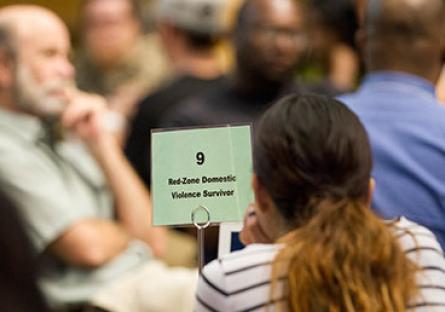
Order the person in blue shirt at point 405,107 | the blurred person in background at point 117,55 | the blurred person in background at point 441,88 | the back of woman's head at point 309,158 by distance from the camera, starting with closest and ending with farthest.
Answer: the back of woman's head at point 309,158
the person in blue shirt at point 405,107
the blurred person in background at point 441,88
the blurred person in background at point 117,55

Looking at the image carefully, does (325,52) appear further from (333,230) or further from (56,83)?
(333,230)

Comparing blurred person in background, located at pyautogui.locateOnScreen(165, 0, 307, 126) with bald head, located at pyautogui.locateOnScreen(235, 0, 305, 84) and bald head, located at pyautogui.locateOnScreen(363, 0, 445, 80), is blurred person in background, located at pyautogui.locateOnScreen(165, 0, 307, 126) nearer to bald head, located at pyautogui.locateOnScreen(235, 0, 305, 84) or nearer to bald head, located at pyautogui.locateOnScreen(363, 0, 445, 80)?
bald head, located at pyautogui.locateOnScreen(235, 0, 305, 84)

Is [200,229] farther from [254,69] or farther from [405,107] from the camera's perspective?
[254,69]

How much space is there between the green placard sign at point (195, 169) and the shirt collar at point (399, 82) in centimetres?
83

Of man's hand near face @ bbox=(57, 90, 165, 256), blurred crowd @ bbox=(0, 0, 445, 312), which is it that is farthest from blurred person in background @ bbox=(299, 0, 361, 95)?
man's hand near face @ bbox=(57, 90, 165, 256)

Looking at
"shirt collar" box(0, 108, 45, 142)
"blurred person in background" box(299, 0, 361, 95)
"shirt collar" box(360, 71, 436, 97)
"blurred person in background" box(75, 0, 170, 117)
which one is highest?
"shirt collar" box(360, 71, 436, 97)

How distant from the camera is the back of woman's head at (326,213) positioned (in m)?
2.57

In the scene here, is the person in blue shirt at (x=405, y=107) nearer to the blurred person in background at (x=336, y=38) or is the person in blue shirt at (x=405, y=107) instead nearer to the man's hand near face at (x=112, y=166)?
the man's hand near face at (x=112, y=166)

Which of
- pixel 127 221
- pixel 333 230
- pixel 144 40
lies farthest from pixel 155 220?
pixel 144 40

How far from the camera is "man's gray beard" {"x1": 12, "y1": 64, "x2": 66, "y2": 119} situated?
178 inches

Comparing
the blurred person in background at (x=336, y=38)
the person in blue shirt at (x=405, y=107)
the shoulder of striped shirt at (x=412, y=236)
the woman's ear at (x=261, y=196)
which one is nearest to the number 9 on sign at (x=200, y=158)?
the woman's ear at (x=261, y=196)

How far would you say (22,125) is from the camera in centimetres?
443

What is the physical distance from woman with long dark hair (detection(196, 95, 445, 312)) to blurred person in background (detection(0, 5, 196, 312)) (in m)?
1.36

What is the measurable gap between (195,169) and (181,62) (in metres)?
3.13
